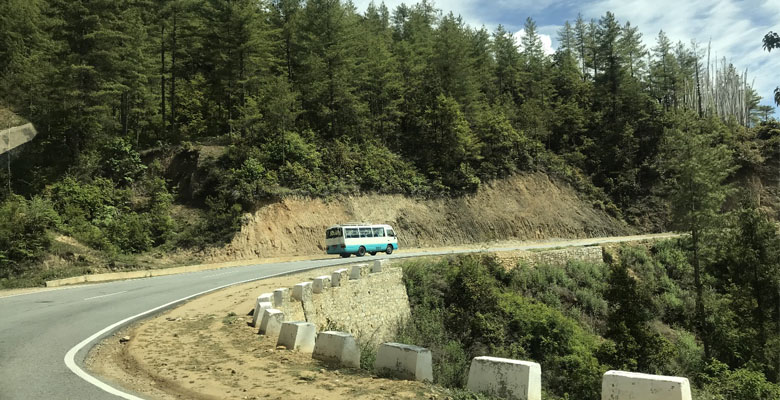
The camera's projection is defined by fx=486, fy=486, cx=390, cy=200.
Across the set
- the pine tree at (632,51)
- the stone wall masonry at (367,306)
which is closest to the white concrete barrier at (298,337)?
the stone wall masonry at (367,306)

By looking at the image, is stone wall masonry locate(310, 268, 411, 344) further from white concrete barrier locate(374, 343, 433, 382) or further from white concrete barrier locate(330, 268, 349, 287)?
white concrete barrier locate(374, 343, 433, 382)

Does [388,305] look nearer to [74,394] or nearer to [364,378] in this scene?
[364,378]

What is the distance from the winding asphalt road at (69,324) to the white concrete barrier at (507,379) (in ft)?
14.0

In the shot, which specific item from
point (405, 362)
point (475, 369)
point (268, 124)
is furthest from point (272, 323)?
point (268, 124)

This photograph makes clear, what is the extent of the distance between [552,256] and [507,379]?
26.7 m

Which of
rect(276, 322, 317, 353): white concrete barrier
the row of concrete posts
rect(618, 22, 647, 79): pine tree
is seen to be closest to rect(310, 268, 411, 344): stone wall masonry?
the row of concrete posts

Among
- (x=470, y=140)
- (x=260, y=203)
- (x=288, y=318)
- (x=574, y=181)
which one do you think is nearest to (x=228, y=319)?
(x=288, y=318)

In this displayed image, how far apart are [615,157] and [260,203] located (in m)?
43.3

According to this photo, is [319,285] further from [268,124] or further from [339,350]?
[268,124]

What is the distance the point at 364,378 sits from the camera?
6.97 metres

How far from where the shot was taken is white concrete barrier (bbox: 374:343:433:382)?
6688 millimetres

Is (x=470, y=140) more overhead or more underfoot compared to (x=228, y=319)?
more overhead

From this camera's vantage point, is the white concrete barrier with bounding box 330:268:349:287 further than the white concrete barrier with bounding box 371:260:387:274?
No

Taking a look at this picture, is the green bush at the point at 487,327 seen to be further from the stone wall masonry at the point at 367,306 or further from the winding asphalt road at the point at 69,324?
the winding asphalt road at the point at 69,324
